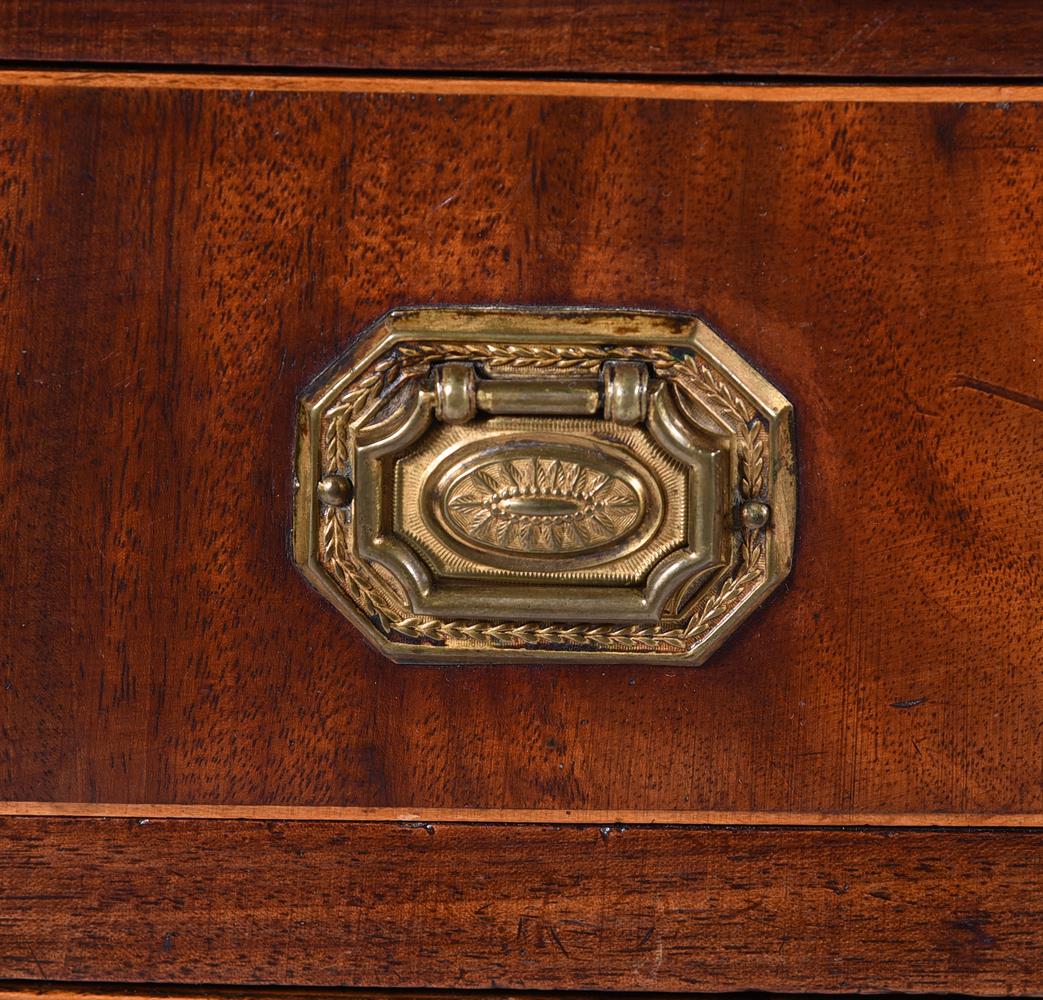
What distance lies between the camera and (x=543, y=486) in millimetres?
484

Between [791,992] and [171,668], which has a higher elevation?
[171,668]

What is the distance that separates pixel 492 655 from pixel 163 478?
0.21 m

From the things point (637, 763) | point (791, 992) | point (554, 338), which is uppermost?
point (554, 338)

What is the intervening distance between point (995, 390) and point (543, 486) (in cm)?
26

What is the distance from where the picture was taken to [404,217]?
488mm

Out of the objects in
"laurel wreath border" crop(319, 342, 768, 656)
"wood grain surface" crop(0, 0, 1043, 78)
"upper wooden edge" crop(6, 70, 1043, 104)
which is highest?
"wood grain surface" crop(0, 0, 1043, 78)

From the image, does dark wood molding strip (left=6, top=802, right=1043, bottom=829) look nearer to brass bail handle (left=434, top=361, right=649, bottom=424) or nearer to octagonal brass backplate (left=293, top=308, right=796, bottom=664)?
octagonal brass backplate (left=293, top=308, right=796, bottom=664)

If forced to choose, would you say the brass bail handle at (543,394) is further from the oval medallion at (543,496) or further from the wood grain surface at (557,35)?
the wood grain surface at (557,35)

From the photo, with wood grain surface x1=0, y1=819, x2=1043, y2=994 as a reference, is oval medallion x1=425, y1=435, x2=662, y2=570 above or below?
above

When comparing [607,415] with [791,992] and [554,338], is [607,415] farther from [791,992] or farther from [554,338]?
[791,992]

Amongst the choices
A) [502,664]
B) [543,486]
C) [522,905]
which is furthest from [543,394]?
[522,905]

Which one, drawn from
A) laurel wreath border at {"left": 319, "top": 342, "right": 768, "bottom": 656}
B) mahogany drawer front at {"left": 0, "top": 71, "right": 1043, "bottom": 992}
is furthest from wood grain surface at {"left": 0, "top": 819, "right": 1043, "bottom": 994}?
laurel wreath border at {"left": 319, "top": 342, "right": 768, "bottom": 656}

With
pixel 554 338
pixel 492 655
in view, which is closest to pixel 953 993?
pixel 492 655

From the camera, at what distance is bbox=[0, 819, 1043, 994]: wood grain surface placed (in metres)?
0.52
